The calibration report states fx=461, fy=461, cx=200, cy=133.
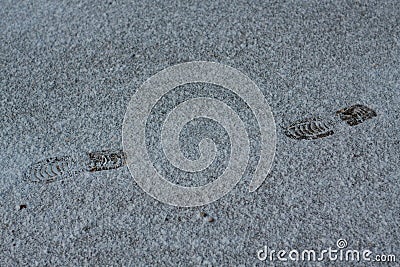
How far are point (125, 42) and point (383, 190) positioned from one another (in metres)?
0.99

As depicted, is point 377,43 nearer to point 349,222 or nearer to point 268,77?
point 268,77

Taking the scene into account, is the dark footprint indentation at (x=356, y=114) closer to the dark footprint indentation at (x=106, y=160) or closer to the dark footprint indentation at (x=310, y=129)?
the dark footprint indentation at (x=310, y=129)

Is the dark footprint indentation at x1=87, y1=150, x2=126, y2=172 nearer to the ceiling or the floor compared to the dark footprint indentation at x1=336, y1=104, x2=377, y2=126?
nearer to the ceiling

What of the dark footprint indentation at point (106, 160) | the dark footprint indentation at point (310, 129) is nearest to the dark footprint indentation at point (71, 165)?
the dark footprint indentation at point (106, 160)

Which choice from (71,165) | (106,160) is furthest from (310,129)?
(71,165)

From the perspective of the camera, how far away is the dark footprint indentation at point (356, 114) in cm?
147

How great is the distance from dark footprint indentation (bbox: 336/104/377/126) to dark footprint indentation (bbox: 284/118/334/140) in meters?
0.05

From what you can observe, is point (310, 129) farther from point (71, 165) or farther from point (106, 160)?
point (71, 165)

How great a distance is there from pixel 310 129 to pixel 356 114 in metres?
0.16

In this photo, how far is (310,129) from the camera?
4.79ft

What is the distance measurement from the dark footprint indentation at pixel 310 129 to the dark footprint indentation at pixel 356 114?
52mm

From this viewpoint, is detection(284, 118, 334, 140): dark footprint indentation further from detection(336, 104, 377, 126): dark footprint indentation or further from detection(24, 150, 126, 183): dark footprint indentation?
detection(24, 150, 126, 183): dark footprint indentation

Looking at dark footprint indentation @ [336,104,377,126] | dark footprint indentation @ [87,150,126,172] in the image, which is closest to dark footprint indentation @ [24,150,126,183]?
dark footprint indentation @ [87,150,126,172]

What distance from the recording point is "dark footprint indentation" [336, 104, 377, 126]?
1.47 metres
